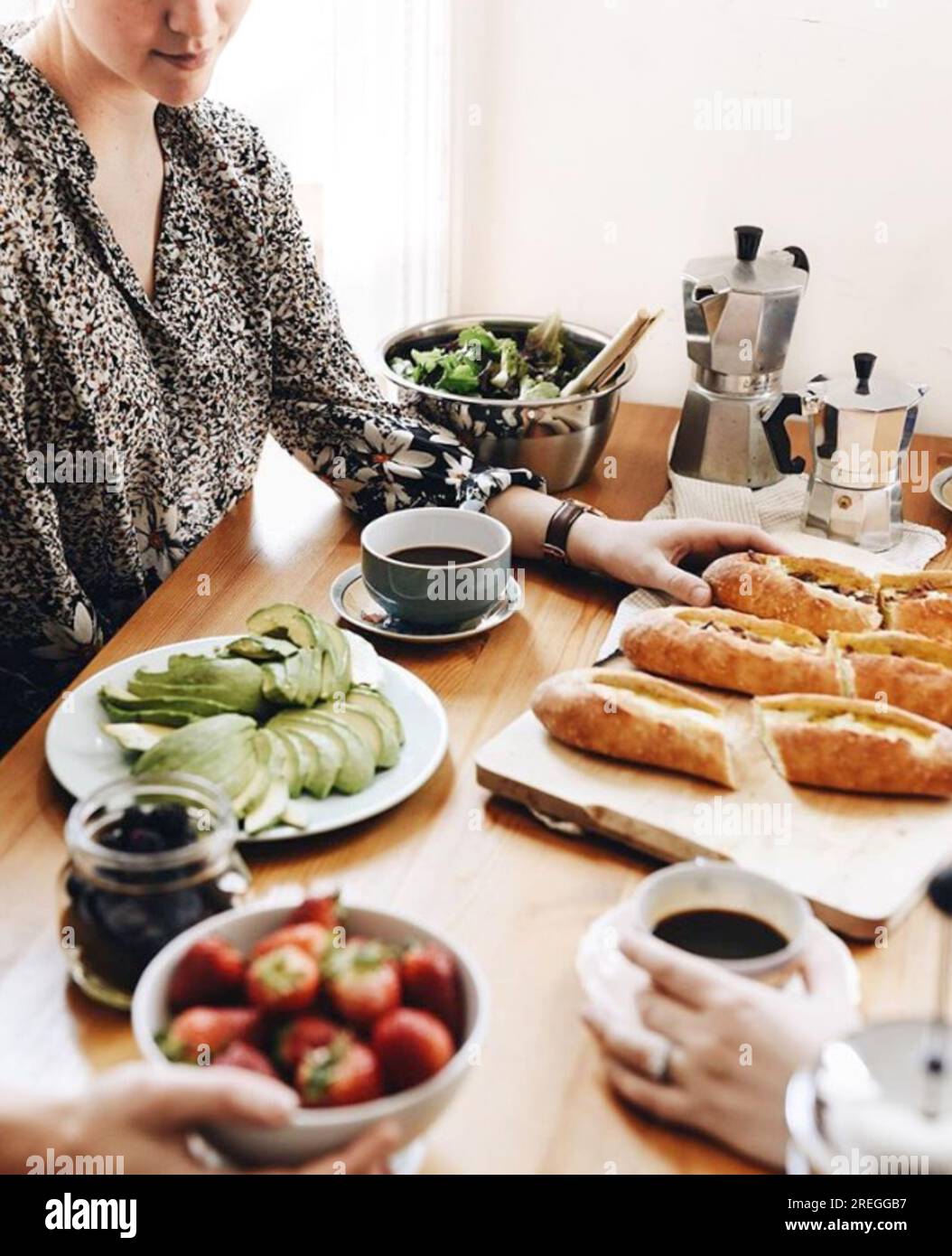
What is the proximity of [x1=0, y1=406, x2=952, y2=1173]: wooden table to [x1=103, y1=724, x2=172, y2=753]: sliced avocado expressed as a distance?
71 millimetres

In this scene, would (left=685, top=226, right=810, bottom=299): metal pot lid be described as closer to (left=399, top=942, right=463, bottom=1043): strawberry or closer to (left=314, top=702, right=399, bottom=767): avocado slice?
(left=314, top=702, right=399, bottom=767): avocado slice

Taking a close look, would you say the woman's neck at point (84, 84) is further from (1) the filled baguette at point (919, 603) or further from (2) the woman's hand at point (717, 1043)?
(2) the woman's hand at point (717, 1043)

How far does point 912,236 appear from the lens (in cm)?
218

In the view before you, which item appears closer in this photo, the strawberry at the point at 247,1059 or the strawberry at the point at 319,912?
the strawberry at the point at 247,1059

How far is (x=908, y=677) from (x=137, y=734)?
763mm

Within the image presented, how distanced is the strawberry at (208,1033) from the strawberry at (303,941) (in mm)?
44

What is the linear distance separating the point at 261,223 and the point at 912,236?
1.05 m

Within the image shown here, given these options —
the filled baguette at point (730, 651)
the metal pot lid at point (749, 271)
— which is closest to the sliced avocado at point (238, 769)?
the filled baguette at point (730, 651)

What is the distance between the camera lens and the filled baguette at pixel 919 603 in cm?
153

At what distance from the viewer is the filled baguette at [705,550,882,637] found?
154cm

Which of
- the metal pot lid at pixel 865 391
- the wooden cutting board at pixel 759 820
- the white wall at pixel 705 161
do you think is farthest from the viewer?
the white wall at pixel 705 161

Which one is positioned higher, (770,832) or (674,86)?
(674,86)
